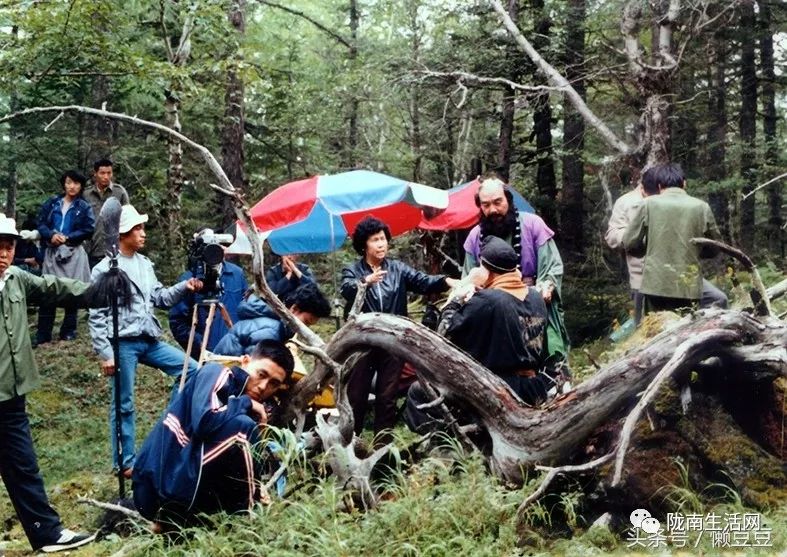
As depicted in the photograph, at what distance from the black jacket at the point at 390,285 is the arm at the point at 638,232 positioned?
163 centimetres

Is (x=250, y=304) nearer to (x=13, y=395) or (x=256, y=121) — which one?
(x=13, y=395)

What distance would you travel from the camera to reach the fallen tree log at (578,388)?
430 cm

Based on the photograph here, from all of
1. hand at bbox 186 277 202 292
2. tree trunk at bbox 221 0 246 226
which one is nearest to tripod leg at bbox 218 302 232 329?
hand at bbox 186 277 202 292

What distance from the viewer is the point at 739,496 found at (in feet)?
14.1

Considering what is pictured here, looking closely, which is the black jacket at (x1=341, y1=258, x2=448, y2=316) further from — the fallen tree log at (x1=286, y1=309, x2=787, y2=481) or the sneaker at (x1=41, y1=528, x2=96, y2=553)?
the sneaker at (x1=41, y1=528, x2=96, y2=553)

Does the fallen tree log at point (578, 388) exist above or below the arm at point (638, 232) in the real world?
below

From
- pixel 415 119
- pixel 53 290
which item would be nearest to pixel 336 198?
pixel 53 290

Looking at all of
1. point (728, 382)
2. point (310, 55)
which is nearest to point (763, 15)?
point (728, 382)

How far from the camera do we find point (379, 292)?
5.71 m

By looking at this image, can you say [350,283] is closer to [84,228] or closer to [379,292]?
[379,292]

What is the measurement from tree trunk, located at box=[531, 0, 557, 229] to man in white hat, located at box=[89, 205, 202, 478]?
346 inches

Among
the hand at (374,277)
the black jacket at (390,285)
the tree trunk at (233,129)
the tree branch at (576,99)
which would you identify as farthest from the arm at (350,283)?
the tree trunk at (233,129)

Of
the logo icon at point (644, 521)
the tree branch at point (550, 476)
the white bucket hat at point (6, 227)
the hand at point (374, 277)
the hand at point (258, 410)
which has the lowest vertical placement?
the logo icon at point (644, 521)

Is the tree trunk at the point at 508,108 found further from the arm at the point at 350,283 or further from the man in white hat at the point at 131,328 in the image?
the man in white hat at the point at 131,328
